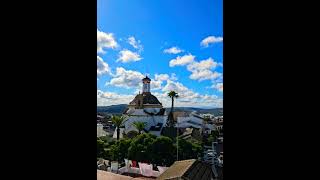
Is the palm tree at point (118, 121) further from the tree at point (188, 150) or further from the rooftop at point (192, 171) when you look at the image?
the rooftop at point (192, 171)

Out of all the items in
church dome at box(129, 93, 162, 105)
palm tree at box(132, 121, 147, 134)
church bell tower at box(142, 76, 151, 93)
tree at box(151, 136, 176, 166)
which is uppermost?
church bell tower at box(142, 76, 151, 93)

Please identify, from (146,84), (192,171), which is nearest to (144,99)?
(146,84)

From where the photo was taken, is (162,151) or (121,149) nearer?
(162,151)

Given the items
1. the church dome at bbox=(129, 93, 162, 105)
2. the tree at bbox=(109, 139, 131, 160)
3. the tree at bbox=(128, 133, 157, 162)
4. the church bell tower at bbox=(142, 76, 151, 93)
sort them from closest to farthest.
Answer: the tree at bbox=(109, 139, 131, 160) < the tree at bbox=(128, 133, 157, 162) < the church dome at bbox=(129, 93, 162, 105) < the church bell tower at bbox=(142, 76, 151, 93)

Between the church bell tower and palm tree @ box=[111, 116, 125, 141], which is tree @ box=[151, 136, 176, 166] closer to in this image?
palm tree @ box=[111, 116, 125, 141]

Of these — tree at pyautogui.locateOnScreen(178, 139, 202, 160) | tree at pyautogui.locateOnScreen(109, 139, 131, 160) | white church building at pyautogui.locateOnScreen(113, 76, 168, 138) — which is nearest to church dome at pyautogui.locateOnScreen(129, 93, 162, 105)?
white church building at pyautogui.locateOnScreen(113, 76, 168, 138)

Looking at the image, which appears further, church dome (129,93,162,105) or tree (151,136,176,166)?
church dome (129,93,162,105)

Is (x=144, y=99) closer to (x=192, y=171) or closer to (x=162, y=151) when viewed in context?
(x=162, y=151)

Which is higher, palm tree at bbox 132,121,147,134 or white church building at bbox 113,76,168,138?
white church building at bbox 113,76,168,138

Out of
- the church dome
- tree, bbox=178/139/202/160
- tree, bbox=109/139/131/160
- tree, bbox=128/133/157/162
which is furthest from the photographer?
the church dome

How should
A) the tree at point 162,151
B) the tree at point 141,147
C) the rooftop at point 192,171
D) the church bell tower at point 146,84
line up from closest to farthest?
1. the rooftop at point 192,171
2. the tree at point 162,151
3. the tree at point 141,147
4. the church bell tower at point 146,84

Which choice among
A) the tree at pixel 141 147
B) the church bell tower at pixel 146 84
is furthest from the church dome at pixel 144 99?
the tree at pixel 141 147
